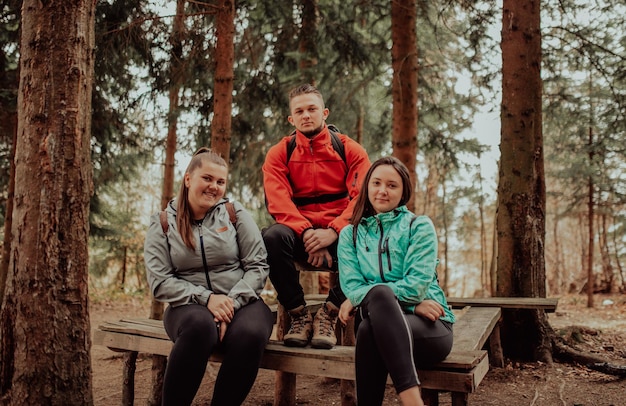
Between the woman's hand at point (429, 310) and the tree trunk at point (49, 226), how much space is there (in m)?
2.16

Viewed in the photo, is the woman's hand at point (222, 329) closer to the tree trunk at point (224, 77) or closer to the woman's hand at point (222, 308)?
the woman's hand at point (222, 308)

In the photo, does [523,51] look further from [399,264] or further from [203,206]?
[203,206]

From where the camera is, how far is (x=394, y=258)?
3.16 meters

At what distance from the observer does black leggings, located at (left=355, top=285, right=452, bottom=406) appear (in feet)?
9.07

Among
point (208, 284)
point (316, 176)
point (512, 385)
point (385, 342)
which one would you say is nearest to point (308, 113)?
point (316, 176)

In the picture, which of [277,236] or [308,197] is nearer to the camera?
[277,236]

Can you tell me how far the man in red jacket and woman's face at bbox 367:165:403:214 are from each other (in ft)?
1.68

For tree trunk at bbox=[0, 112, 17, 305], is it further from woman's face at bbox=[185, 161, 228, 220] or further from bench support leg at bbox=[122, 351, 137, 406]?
woman's face at bbox=[185, 161, 228, 220]

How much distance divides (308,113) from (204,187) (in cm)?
101

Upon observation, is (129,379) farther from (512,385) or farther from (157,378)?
(512,385)

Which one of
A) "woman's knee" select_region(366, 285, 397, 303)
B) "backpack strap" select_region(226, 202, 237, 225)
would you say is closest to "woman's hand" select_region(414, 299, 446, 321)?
"woman's knee" select_region(366, 285, 397, 303)

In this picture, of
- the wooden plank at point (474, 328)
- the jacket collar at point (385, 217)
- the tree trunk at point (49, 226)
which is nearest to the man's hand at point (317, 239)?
the jacket collar at point (385, 217)

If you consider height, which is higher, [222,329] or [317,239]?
[317,239]

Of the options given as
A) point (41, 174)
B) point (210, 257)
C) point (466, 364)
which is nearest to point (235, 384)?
point (210, 257)
